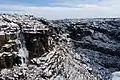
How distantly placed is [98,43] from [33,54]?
21.2 meters

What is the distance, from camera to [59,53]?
97.4ft

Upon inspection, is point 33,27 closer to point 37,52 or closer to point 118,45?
point 37,52

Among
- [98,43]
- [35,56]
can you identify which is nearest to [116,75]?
[98,43]

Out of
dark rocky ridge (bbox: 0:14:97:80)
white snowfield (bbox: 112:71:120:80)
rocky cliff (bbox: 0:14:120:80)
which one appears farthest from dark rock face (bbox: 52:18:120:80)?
dark rocky ridge (bbox: 0:14:97:80)

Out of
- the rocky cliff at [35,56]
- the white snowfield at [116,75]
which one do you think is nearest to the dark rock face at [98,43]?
the rocky cliff at [35,56]

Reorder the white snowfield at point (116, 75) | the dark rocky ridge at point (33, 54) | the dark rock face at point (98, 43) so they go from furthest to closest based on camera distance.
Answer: the dark rock face at point (98, 43) → the white snowfield at point (116, 75) → the dark rocky ridge at point (33, 54)

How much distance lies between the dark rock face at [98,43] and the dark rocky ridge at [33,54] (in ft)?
26.2

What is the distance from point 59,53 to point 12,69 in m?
7.21

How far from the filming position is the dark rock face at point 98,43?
133 ft

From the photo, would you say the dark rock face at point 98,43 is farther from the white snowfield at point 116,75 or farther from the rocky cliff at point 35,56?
the white snowfield at point 116,75

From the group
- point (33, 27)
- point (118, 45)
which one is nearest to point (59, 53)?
point (33, 27)

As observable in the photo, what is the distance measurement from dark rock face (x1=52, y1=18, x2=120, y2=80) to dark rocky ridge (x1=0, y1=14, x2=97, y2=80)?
7996 mm

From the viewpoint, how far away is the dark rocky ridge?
77.3 ft

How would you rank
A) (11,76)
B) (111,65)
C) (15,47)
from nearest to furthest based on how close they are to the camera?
(11,76)
(15,47)
(111,65)
